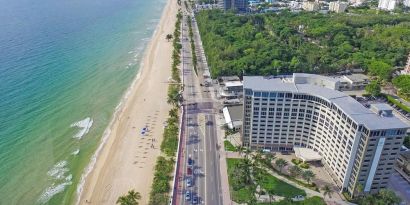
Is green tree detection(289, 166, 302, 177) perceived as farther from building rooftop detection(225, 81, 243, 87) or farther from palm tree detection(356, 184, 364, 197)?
building rooftop detection(225, 81, 243, 87)

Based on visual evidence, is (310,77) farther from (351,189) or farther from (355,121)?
(351,189)

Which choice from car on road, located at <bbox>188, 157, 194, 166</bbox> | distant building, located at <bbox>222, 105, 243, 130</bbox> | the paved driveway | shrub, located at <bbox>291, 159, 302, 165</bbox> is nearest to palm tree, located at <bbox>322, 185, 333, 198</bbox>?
shrub, located at <bbox>291, 159, 302, 165</bbox>

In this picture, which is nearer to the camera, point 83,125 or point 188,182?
point 188,182

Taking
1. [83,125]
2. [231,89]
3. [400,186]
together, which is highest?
[231,89]

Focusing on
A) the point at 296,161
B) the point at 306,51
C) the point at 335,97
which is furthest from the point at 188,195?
the point at 306,51

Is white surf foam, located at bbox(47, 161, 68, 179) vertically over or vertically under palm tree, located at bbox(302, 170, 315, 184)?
under

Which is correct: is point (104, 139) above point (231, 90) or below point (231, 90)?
below

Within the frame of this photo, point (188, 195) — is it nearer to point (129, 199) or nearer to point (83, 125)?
point (129, 199)
